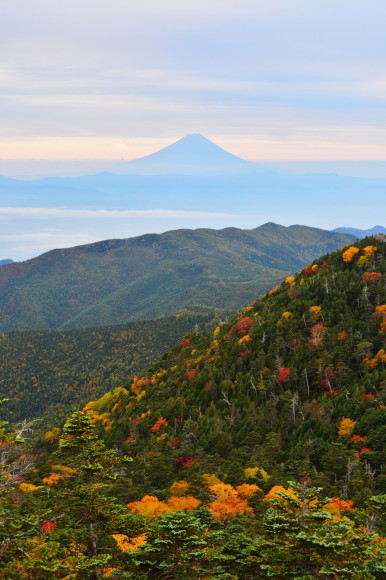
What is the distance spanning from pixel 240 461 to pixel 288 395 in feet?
90.9

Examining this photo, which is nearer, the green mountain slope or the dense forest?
the dense forest

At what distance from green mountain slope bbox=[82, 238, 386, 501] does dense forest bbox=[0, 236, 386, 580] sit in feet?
1.47

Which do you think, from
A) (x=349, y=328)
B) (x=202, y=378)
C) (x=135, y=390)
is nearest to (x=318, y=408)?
(x=349, y=328)

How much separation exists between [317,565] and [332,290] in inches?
5067

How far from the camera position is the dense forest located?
34531 mm

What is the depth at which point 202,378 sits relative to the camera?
Result: 155m

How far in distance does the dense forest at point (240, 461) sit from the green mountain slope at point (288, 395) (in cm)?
45

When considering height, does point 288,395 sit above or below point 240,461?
above

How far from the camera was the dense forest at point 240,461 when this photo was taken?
34.5 meters

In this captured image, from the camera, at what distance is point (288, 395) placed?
418 ft

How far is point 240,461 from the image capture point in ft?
351

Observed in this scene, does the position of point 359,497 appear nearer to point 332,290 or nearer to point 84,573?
point 84,573

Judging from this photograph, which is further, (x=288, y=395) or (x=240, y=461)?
(x=288, y=395)

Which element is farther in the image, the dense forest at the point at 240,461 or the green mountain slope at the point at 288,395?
the green mountain slope at the point at 288,395
